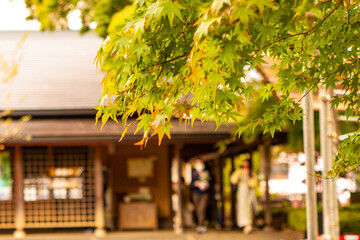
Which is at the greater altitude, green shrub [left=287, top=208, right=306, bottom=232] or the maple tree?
the maple tree

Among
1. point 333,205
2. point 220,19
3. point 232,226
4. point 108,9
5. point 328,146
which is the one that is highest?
point 108,9

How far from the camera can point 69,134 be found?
1548 cm

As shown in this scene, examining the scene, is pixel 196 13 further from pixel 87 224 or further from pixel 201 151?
pixel 201 151

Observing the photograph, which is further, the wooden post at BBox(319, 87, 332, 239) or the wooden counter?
the wooden counter

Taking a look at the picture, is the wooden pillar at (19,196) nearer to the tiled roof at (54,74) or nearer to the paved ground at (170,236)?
the paved ground at (170,236)

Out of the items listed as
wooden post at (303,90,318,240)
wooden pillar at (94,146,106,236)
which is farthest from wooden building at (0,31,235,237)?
wooden post at (303,90,318,240)

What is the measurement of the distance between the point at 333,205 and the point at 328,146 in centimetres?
88

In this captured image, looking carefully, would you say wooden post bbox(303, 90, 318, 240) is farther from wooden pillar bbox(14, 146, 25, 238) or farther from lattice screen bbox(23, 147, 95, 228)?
wooden pillar bbox(14, 146, 25, 238)

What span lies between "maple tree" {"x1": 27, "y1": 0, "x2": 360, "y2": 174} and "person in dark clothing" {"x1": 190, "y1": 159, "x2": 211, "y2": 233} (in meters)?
10.2

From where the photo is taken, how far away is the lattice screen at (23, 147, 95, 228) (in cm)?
1683

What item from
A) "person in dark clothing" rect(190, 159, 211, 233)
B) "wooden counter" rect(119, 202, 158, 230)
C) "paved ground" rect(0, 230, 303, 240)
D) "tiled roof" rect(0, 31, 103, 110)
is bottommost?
"paved ground" rect(0, 230, 303, 240)

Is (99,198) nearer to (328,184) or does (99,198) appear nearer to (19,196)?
(19,196)

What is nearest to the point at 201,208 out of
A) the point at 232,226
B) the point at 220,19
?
the point at 232,226

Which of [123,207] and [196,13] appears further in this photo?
[123,207]
